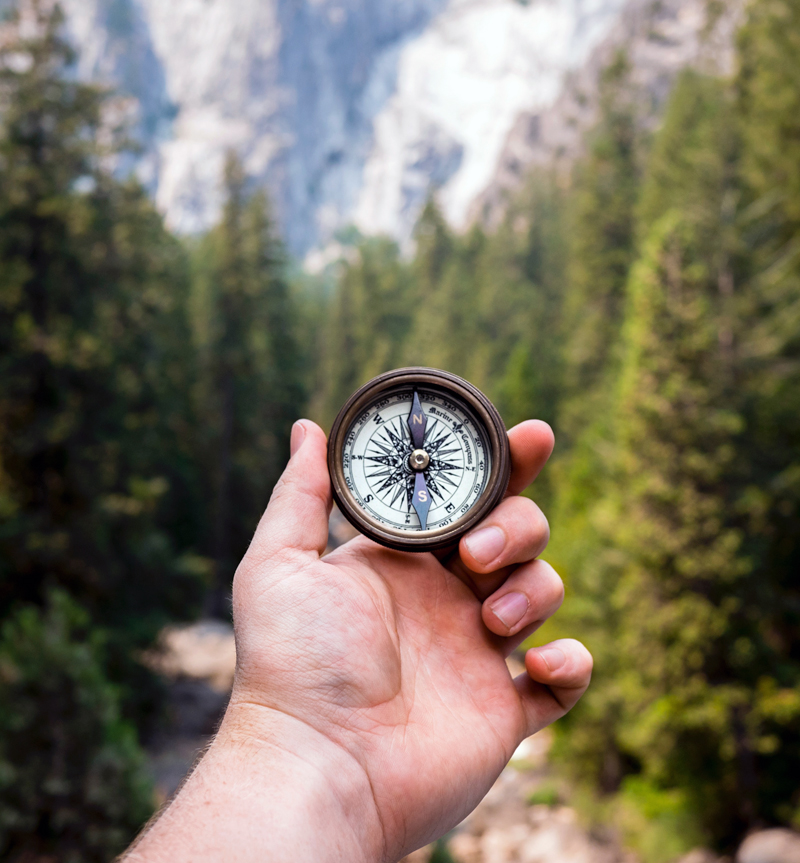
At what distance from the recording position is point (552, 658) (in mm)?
2869

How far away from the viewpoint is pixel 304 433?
10.5 ft

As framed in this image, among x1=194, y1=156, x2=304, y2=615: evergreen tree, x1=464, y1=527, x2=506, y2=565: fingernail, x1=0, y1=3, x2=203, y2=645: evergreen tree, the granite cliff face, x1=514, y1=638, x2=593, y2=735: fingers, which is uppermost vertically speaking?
the granite cliff face

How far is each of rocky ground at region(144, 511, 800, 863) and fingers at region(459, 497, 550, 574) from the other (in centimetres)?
1071

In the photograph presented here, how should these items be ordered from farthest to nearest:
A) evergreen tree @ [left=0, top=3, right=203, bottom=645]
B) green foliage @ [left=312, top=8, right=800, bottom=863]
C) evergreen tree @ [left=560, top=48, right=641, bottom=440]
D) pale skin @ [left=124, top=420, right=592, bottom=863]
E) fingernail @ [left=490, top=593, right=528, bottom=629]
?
evergreen tree @ [left=560, top=48, right=641, bottom=440], evergreen tree @ [left=0, top=3, right=203, bottom=645], green foliage @ [left=312, top=8, right=800, bottom=863], fingernail @ [left=490, top=593, right=528, bottom=629], pale skin @ [left=124, top=420, right=592, bottom=863]

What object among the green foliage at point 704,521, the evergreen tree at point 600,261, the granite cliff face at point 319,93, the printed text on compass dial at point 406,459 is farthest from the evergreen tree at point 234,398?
the granite cliff face at point 319,93

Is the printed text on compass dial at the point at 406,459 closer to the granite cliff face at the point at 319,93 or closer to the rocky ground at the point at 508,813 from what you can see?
the rocky ground at the point at 508,813

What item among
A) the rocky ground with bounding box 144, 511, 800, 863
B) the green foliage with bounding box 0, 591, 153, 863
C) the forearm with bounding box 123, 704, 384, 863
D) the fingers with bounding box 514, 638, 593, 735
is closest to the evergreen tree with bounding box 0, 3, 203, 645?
the rocky ground with bounding box 144, 511, 800, 863

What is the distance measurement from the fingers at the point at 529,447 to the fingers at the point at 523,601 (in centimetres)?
38

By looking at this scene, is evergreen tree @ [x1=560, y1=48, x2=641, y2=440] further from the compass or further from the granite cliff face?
the granite cliff face

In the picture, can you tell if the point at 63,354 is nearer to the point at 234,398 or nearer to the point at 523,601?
the point at 523,601

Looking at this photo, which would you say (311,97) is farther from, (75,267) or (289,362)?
(75,267)

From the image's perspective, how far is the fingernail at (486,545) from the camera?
9.67 feet

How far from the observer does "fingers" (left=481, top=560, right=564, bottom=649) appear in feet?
9.79

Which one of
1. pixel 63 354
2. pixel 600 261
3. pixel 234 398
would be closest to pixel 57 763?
pixel 63 354
